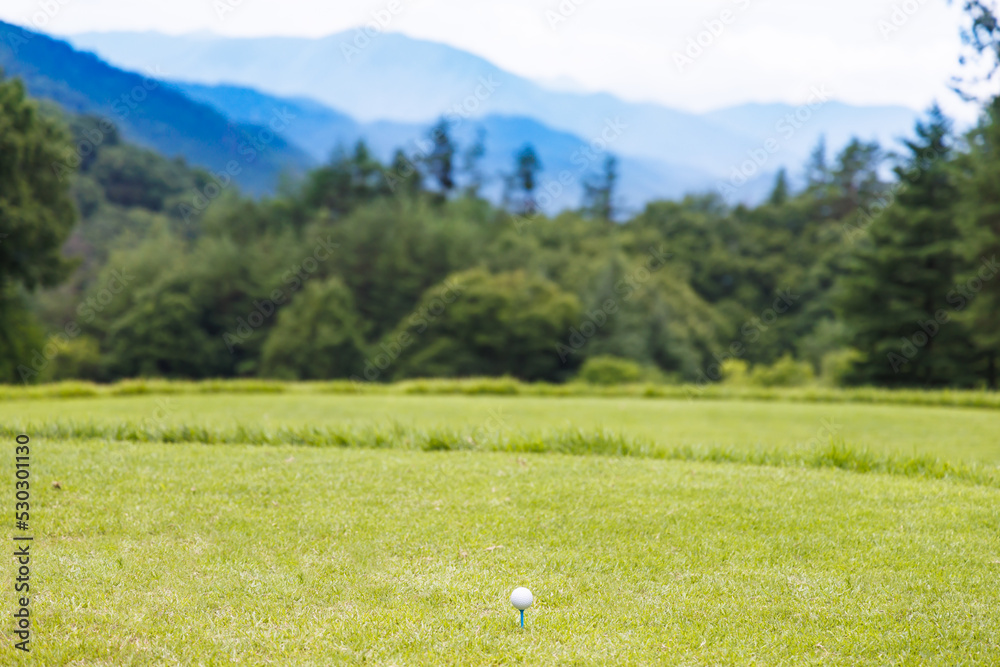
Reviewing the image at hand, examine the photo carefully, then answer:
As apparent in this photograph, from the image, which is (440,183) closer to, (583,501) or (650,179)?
(583,501)

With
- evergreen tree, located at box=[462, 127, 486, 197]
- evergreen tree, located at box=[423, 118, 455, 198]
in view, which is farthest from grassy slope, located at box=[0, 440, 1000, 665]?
evergreen tree, located at box=[462, 127, 486, 197]

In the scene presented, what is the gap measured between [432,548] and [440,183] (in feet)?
220

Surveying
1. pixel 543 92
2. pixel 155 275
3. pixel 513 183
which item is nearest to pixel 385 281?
pixel 155 275

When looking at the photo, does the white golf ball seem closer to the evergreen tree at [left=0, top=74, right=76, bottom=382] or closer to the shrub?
the evergreen tree at [left=0, top=74, right=76, bottom=382]

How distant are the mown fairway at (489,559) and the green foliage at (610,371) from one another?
3330 cm

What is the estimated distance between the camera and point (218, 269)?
51.8 meters

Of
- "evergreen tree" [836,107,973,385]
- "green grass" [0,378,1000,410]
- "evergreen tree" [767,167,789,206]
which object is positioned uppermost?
"evergreen tree" [767,167,789,206]

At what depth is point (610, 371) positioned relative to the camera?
134 ft

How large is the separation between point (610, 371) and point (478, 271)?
12418 mm

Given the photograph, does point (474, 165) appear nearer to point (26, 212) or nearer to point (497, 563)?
point (26, 212)

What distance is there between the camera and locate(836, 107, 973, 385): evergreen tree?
87.9 feet

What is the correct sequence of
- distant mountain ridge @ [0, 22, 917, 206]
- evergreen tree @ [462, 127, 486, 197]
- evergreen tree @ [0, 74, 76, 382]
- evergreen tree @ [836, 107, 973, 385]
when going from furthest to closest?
1. distant mountain ridge @ [0, 22, 917, 206]
2. evergreen tree @ [462, 127, 486, 197]
3. evergreen tree @ [836, 107, 973, 385]
4. evergreen tree @ [0, 74, 76, 382]

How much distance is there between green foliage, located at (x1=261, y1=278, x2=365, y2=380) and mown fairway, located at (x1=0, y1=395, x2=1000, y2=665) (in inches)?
1547

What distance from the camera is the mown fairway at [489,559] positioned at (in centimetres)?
352
